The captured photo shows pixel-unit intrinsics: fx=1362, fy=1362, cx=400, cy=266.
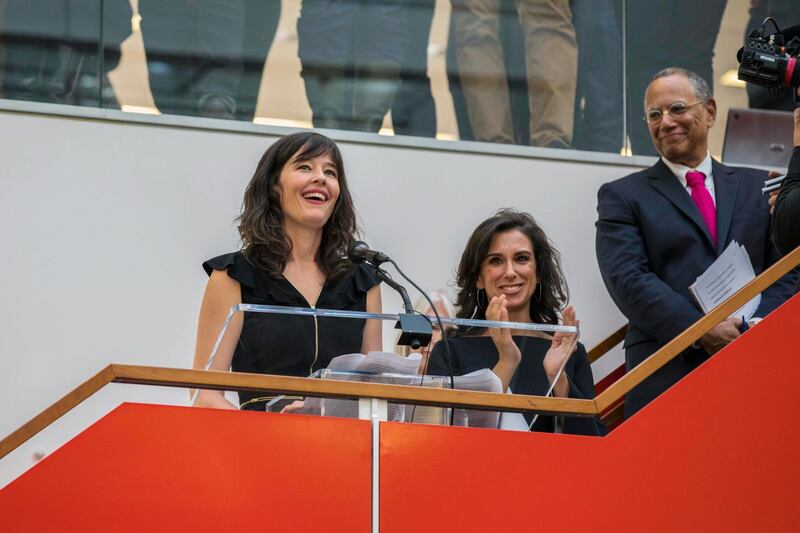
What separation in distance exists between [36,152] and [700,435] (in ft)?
9.32

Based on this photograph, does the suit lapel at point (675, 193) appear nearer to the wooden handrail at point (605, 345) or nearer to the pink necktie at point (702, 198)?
the pink necktie at point (702, 198)

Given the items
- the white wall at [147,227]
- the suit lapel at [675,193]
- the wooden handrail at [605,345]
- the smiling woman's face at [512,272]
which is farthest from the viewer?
the white wall at [147,227]

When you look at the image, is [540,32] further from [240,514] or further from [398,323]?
[240,514]

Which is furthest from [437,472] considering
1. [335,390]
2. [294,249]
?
[294,249]

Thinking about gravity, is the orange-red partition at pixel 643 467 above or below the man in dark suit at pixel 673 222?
below

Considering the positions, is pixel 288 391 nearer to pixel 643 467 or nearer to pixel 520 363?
pixel 520 363

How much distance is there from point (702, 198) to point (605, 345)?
0.61 metres

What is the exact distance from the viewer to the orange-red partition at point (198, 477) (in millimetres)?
2633

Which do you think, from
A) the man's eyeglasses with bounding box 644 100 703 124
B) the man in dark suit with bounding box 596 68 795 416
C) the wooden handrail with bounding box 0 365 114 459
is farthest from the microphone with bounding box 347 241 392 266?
the man's eyeglasses with bounding box 644 100 703 124

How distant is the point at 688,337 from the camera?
296 centimetres

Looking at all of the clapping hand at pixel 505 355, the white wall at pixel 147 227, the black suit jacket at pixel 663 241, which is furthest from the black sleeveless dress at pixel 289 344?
the white wall at pixel 147 227

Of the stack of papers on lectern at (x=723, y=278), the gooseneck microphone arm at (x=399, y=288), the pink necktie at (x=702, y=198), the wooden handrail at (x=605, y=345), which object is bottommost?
the gooseneck microphone arm at (x=399, y=288)

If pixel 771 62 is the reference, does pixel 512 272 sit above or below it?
below

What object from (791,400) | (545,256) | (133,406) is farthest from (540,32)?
(133,406)
